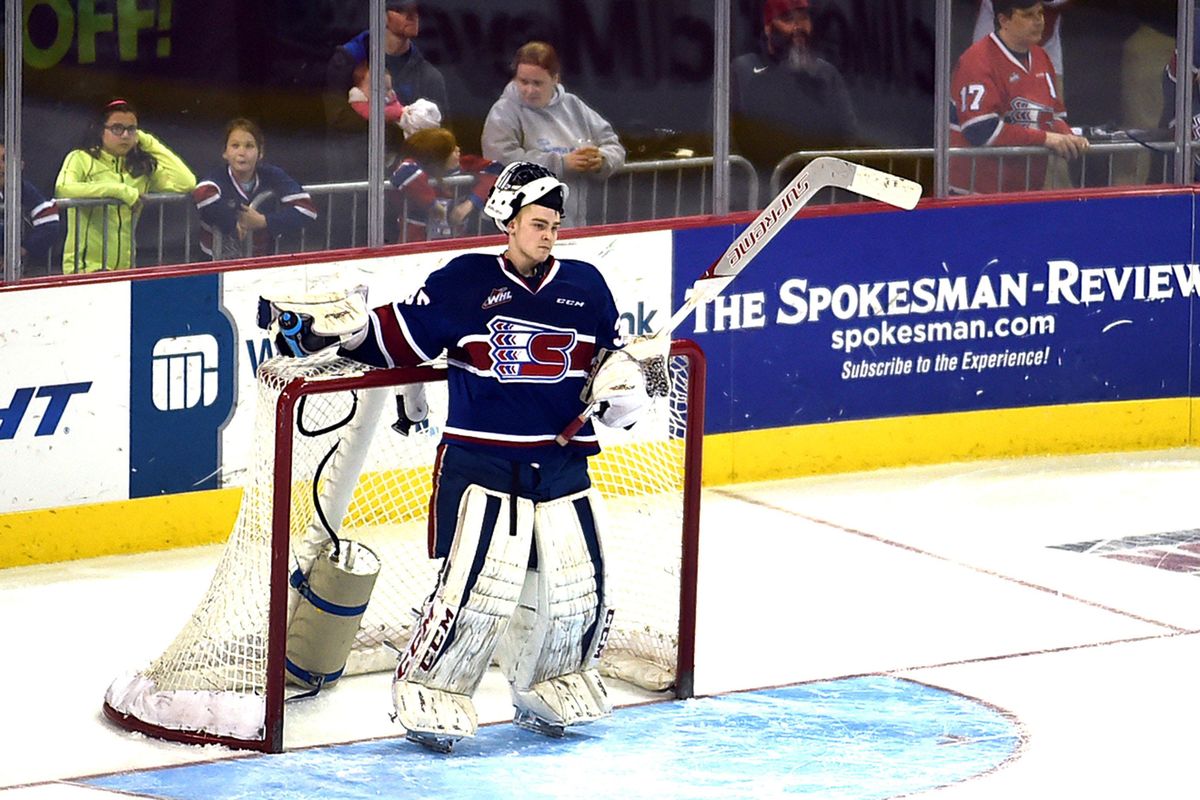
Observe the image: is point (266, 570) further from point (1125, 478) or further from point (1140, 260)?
point (1140, 260)

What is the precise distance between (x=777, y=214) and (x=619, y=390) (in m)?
0.57

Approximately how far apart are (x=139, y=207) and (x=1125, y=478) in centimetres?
382

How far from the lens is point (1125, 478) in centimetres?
913

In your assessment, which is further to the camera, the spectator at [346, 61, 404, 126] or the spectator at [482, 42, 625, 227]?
the spectator at [482, 42, 625, 227]

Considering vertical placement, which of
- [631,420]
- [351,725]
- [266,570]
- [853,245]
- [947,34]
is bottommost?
[351,725]

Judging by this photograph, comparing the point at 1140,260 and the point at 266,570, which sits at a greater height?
the point at 1140,260

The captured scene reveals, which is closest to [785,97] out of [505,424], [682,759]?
[505,424]

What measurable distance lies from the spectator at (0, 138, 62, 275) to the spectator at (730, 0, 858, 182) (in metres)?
2.67

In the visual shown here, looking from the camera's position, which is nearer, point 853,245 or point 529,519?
point 529,519

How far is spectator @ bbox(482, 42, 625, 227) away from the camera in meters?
8.56

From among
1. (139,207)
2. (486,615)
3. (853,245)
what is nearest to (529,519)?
(486,615)

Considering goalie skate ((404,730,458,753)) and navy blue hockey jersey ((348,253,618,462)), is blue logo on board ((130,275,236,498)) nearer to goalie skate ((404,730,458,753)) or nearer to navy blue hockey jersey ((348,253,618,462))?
navy blue hockey jersey ((348,253,618,462))

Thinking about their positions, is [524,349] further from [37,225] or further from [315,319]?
[37,225]

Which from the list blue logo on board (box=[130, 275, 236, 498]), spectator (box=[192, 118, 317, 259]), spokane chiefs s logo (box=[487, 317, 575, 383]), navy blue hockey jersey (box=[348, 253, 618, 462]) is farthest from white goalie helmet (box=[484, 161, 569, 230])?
spectator (box=[192, 118, 317, 259])
